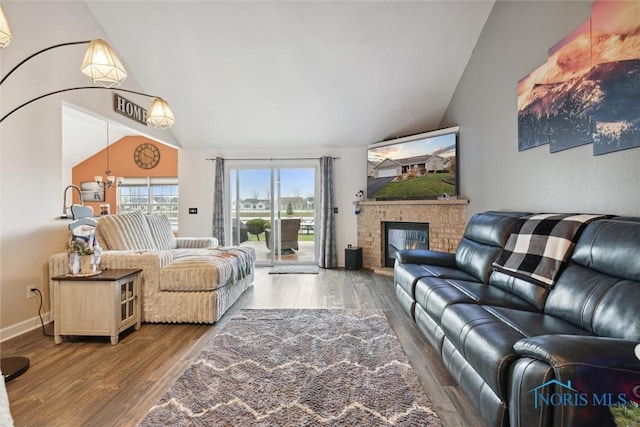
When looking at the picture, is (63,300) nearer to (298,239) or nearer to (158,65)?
(158,65)

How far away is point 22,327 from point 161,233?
1618 mm

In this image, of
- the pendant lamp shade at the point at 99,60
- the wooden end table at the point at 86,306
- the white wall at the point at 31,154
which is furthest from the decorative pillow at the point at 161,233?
the pendant lamp shade at the point at 99,60

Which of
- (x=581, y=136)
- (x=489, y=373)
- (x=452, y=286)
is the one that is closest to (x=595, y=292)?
(x=489, y=373)

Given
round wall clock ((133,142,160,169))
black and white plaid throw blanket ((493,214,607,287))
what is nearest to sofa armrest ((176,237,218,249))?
black and white plaid throw blanket ((493,214,607,287))

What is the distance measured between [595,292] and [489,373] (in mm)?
723

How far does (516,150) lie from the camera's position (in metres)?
3.08

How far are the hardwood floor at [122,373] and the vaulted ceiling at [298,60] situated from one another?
10.2 ft

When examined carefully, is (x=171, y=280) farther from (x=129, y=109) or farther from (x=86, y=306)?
(x=129, y=109)

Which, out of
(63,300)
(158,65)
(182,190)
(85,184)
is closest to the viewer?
(63,300)

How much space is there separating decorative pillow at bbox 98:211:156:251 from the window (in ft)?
15.4

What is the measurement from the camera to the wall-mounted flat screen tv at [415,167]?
4.59m

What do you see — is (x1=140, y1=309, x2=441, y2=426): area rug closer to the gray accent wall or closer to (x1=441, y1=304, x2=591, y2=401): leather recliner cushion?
(x1=441, y1=304, x2=591, y2=401): leather recliner cushion

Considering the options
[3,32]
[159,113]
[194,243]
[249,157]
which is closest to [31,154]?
[159,113]

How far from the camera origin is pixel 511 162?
3.19 meters
